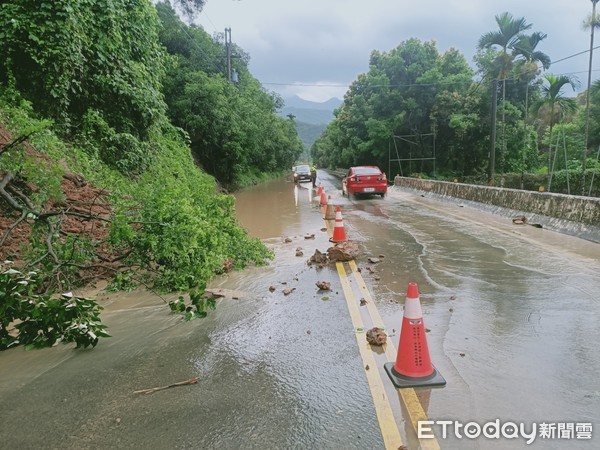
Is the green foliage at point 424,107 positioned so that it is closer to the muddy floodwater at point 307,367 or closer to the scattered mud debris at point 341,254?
the scattered mud debris at point 341,254

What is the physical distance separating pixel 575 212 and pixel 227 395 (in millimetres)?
10173

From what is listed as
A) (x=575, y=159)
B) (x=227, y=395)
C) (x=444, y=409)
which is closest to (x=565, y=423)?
(x=444, y=409)

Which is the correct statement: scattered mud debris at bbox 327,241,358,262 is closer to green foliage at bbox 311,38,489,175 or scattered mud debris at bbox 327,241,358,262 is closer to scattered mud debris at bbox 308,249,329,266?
scattered mud debris at bbox 308,249,329,266

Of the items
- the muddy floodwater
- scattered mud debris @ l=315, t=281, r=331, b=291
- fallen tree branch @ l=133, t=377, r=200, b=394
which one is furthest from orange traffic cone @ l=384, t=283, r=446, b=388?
scattered mud debris @ l=315, t=281, r=331, b=291

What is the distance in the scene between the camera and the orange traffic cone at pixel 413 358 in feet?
11.8

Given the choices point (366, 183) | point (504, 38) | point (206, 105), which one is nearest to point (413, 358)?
point (366, 183)

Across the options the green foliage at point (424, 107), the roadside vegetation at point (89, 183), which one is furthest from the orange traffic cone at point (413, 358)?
the green foliage at point (424, 107)

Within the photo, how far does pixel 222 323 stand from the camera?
17.2ft

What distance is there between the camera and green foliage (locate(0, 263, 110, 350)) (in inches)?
171

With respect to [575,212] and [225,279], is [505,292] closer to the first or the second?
[225,279]

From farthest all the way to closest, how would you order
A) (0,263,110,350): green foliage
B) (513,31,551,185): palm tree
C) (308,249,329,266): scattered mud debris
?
(513,31,551,185): palm tree
(308,249,329,266): scattered mud debris
(0,263,110,350): green foliage

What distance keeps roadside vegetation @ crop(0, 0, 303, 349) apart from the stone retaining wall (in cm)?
728

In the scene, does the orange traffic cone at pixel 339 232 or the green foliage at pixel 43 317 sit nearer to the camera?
the green foliage at pixel 43 317

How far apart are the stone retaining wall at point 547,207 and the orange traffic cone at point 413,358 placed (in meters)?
7.69
